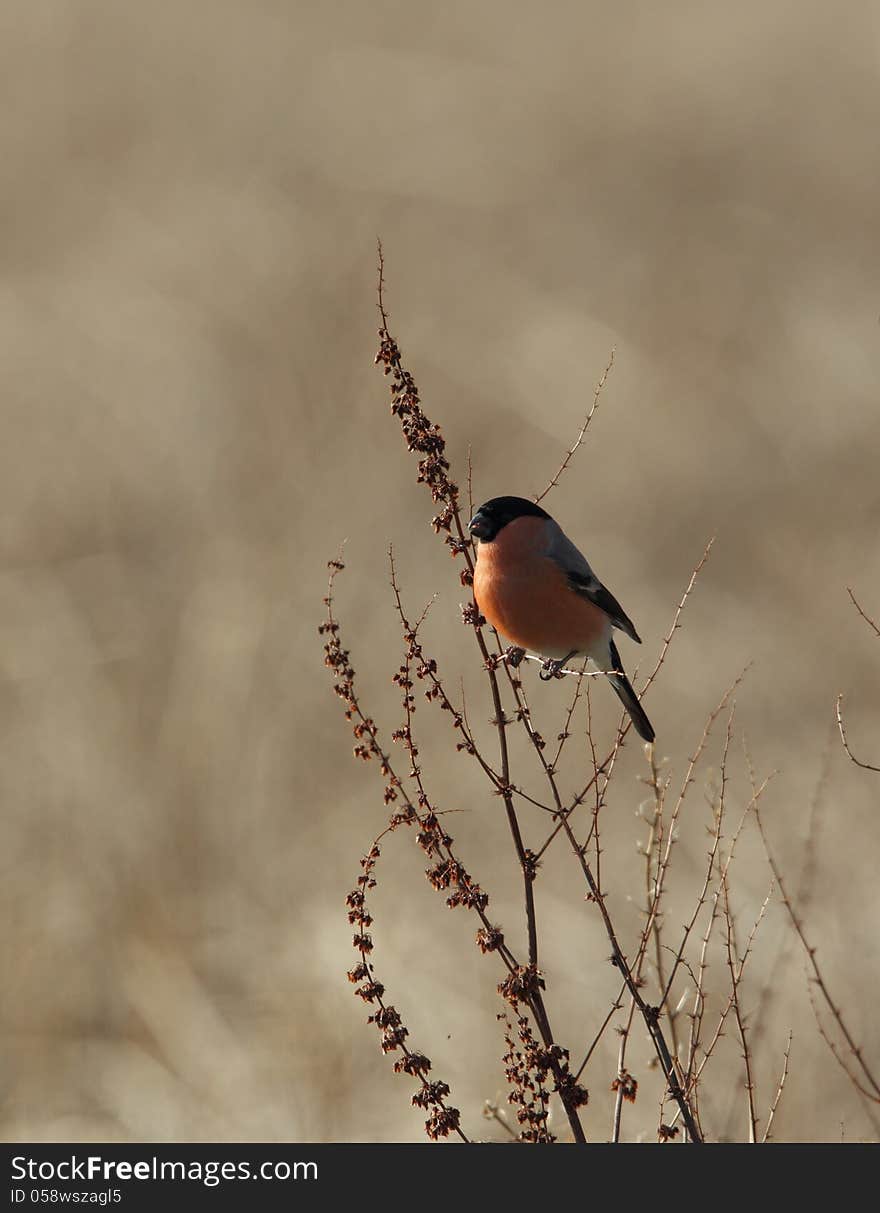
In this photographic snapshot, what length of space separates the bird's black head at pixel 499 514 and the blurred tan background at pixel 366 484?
1.77 metres

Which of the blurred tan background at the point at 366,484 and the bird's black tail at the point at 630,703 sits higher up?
the blurred tan background at the point at 366,484

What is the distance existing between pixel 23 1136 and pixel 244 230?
7879mm

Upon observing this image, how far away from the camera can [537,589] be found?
5.37m

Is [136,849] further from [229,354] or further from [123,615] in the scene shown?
[229,354]

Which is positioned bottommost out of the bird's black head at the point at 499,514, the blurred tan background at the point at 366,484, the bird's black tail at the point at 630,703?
the bird's black tail at the point at 630,703

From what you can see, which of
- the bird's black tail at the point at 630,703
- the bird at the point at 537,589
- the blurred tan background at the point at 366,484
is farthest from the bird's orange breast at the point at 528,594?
the blurred tan background at the point at 366,484

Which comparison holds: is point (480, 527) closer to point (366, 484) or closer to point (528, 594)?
point (528, 594)

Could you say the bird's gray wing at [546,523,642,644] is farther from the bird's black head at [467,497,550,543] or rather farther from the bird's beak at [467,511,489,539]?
the bird's beak at [467,511,489,539]

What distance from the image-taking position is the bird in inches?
210

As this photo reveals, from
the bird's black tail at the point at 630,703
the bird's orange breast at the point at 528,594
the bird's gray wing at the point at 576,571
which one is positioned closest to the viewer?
the bird's orange breast at the point at 528,594

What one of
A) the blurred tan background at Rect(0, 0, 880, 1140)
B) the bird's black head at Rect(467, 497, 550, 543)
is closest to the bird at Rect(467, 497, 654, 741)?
the bird's black head at Rect(467, 497, 550, 543)

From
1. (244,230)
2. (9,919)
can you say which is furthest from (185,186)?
(9,919)

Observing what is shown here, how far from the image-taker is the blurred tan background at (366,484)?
754cm

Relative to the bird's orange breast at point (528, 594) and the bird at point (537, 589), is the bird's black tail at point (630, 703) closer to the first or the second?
the bird at point (537, 589)
